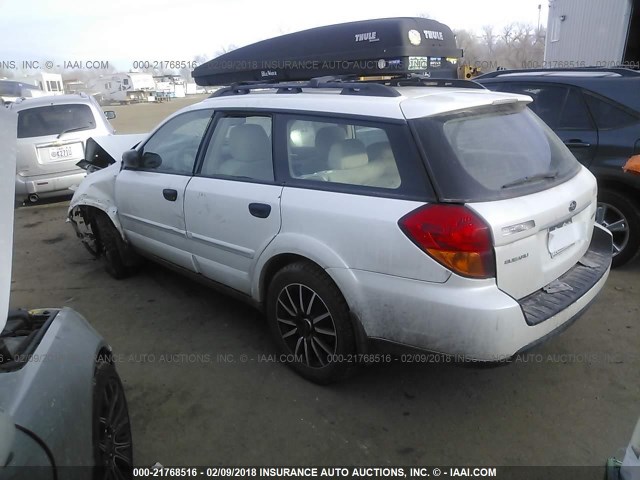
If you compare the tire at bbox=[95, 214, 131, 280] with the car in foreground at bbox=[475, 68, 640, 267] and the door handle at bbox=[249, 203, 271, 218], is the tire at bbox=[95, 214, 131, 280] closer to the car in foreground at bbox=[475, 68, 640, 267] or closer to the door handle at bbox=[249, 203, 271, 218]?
the door handle at bbox=[249, 203, 271, 218]

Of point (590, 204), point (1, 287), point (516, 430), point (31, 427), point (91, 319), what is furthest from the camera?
point (91, 319)

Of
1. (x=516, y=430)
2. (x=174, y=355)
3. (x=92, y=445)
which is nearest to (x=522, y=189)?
(x=516, y=430)

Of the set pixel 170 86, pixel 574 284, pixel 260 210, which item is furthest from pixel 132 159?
pixel 170 86

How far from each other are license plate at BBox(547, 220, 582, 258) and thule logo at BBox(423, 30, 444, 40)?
1696 mm

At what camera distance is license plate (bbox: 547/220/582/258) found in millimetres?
2502

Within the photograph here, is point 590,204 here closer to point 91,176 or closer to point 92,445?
point 92,445

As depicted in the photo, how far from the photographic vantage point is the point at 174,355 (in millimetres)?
3387

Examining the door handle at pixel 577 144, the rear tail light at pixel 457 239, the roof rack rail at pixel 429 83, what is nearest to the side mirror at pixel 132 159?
the roof rack rail at pixel 429 83

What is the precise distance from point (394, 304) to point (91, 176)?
3.60 m

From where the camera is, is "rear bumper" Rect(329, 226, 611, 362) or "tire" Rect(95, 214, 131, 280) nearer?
"rear bumper" Rect(329, 226, 611, 362)

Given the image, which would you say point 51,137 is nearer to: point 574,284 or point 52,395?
point 52,395

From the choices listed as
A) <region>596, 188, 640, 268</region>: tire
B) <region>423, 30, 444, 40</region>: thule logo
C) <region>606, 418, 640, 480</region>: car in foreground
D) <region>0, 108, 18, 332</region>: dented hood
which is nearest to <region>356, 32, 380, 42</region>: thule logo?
<region>423, 30, 444, 40</region>: thule logo

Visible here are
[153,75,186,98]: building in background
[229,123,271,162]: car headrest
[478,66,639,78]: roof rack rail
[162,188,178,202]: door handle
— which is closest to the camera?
[229,123,271,162]: car headrest

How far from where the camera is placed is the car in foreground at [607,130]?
4.14m
